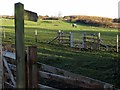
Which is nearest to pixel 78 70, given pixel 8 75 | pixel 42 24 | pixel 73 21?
pixel 8 75

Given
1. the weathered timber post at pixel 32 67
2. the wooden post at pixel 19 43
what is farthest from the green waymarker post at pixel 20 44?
the weathered timber post at pixel 32 67

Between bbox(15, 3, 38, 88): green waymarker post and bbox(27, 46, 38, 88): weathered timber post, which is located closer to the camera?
bbox(15, 3, 38, 88): green waymarker post

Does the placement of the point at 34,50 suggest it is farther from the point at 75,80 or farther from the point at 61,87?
the point at 61,87

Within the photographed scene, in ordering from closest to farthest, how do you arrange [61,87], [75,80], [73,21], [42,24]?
[75,80], [61,87], [42,24], [73,21]

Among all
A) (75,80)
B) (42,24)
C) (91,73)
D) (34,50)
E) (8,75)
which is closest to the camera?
(75,80)

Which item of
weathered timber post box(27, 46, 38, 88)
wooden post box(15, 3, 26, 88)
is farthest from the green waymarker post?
weathered timber post box(27, 46, 38, 88)

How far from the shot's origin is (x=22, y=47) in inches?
163

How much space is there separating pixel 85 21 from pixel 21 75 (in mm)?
64469

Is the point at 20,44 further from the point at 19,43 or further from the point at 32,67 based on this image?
the point at 32,67

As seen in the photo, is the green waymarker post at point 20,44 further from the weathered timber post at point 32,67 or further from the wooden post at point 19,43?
the weathered timber post at point 32,67

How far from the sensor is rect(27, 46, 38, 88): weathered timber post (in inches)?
185

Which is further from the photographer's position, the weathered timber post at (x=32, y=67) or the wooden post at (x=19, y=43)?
the weathered timber post at (x=32, y=67)

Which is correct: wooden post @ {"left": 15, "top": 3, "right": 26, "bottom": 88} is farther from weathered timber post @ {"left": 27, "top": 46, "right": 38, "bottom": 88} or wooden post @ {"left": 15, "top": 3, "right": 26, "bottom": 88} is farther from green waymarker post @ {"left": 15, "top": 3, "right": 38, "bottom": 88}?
weathered timber post @ {"left": 27, "top": 46, "right": 38, "bottom": 88}

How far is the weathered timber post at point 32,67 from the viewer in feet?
15.4
